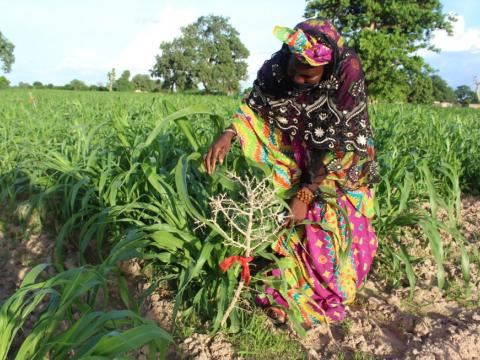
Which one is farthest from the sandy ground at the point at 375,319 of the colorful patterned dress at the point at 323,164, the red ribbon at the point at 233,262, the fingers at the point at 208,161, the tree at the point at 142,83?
the tree at the point at 142,83

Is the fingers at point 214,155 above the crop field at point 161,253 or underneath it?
above

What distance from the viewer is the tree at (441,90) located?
189ft

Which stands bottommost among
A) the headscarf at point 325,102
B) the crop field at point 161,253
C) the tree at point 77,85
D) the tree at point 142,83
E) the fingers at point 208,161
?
the crop field at point 161,253

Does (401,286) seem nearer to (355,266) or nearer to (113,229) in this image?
(355,266)

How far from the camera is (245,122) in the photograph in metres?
1.90

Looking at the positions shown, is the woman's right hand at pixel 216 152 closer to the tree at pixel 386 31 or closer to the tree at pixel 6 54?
the tree at pixel 386 31

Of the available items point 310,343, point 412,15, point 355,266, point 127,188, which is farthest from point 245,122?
point 412,15

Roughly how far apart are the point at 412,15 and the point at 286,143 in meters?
23.5

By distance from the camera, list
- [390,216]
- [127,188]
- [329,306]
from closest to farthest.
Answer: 1. [329,306]
2. [127,188]
3. [390,216]

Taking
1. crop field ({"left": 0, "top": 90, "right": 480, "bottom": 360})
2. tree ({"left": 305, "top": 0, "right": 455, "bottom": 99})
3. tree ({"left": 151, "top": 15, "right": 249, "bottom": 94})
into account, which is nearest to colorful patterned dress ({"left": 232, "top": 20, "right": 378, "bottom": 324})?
crop field ({"left": 0, "top": 90, "right": 480, "bottom": 360})

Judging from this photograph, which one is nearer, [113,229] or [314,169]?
[314,169]

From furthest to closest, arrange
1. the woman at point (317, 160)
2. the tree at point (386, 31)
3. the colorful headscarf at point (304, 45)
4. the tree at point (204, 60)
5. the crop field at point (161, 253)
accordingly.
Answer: the tree at point (204, 60) → the tree at point (386, 31) → the woman at point (317, 160) → the colorful headscarf at point (304, 45) → the crop field at point (161, 253)

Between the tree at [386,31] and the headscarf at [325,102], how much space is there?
20719 mm

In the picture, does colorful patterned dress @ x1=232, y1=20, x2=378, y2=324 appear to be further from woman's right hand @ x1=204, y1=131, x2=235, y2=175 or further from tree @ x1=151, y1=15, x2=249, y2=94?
tree @ x1=151, y1=15, x2=249, y2=94
